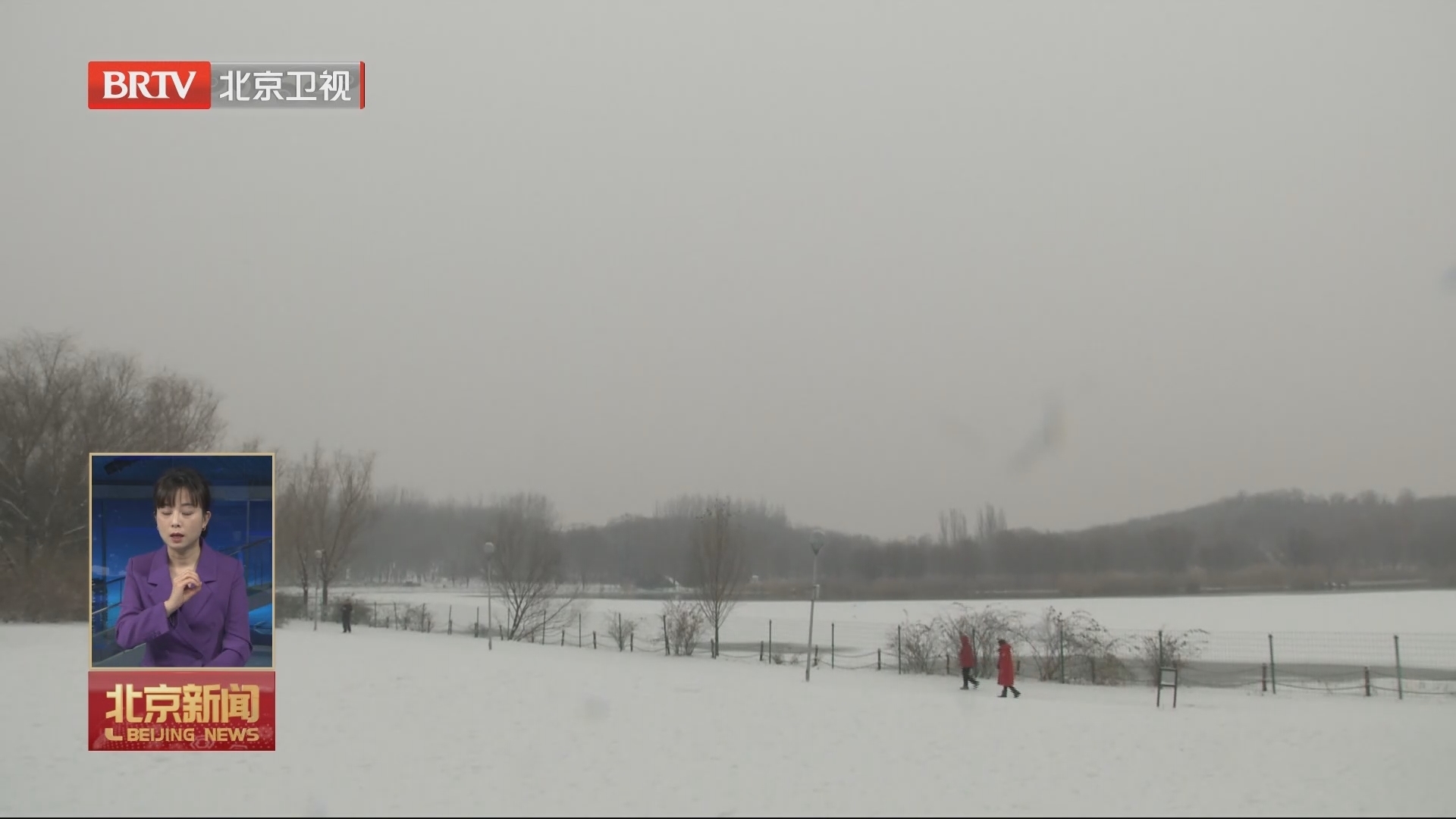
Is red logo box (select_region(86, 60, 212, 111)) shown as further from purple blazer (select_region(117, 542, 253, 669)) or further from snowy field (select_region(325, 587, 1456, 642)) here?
snowy field (select_region(325, 587, 1456, 642))

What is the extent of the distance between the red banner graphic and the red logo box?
300 inches

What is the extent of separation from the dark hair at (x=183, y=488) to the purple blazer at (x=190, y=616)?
41 centimetres

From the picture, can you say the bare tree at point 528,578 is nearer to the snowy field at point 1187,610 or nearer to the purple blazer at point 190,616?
the snowy field at point 1187,610

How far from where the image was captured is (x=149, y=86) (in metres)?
13.8

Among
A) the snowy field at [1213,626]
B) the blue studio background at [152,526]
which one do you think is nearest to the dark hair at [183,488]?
the blue studio background at [152,526]

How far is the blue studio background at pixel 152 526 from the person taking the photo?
9531mm

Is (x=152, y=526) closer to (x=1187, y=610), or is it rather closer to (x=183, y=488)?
(x=183, y=488)

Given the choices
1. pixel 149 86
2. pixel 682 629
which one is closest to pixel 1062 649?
pixel 682 629

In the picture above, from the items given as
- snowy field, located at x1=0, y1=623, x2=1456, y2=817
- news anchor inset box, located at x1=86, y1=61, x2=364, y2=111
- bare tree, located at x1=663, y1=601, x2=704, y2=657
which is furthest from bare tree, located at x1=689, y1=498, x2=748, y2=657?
news anchor inset box, located at x1=86, y1=61, x2=364, y2=111

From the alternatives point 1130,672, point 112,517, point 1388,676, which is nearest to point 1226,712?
point 1130,672

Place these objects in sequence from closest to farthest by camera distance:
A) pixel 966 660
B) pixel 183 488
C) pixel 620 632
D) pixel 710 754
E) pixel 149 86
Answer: pixel 183 488
pixel 710 754
pixel 149 86
pixel 966 660
pixel 620 632

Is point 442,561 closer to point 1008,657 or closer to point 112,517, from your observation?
point 1008,657

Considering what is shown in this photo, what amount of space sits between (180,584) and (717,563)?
28282mm

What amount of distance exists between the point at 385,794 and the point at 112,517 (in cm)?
378
